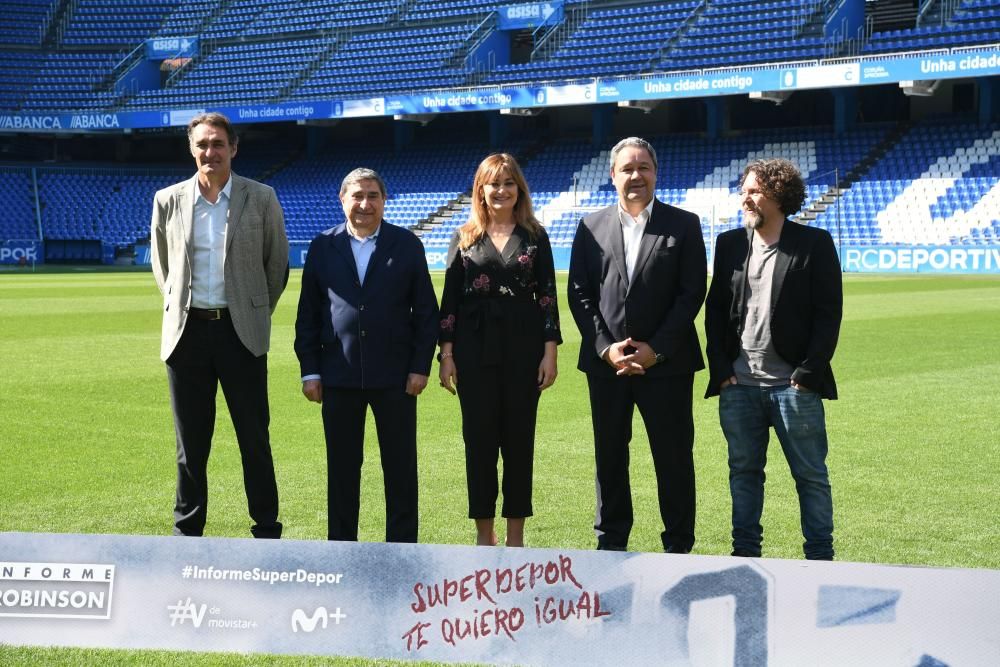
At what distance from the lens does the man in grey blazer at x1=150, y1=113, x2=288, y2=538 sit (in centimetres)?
501

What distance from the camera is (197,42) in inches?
1907

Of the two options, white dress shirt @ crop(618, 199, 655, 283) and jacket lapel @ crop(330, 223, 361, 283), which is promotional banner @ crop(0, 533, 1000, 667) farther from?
white dress shirt @ crop(618, 199, 655, 283)

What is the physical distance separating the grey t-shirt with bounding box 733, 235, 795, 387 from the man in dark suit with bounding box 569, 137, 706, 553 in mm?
237

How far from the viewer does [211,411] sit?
5.24m

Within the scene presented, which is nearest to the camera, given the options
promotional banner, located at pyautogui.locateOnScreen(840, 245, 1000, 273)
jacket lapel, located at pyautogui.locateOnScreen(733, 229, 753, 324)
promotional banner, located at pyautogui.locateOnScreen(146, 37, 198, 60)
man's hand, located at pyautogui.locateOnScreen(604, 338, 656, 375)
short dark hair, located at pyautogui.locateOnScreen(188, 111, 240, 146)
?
jacket lapel, located at pyautogui.locateOnScreen(733, 229, 753, 324)

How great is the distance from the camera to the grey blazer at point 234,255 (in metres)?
5.00

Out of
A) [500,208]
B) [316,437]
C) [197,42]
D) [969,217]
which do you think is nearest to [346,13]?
[197,42]

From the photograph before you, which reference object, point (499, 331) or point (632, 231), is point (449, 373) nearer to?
point (499, 331)

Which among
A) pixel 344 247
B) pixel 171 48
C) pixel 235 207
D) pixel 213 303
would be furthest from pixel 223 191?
pixel 171 48

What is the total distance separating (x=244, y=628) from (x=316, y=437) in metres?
4.51

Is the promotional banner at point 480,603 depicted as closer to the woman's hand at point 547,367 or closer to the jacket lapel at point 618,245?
the woman's hand at point 547,367

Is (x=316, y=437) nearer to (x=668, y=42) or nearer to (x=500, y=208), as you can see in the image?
(x=500, y=208)

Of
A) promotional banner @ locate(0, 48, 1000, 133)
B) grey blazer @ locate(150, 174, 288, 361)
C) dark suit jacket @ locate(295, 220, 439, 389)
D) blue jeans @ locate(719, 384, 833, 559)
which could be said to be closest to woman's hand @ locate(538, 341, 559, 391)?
dark suit jacket @ locate(295, 220, 439, 389)

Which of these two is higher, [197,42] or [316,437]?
[197,42]
